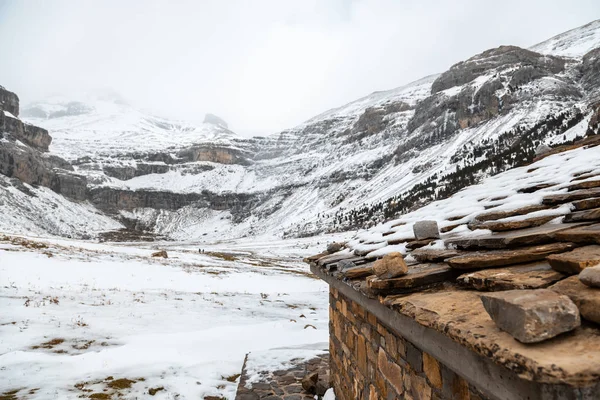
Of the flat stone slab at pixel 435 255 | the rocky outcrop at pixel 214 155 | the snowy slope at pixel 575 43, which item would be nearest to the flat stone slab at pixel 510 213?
the flat stone slab at pixel 435 255

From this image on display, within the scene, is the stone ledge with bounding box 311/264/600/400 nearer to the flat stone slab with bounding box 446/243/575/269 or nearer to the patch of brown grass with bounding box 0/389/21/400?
the flat stone slab with bounding box 446/243/575/269

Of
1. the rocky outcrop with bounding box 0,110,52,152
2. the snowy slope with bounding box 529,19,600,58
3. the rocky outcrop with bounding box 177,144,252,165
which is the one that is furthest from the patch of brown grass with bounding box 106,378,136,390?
the rocky outcrop with bounding box 177,144,252,165

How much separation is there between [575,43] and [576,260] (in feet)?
591

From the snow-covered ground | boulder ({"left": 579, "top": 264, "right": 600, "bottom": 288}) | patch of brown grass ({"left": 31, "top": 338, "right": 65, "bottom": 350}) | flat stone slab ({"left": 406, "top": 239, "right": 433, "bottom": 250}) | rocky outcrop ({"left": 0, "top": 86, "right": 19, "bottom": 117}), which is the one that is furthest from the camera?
rocky outcrop ({"left": 0, "top": 86, "right": 19, "bottom": 117})

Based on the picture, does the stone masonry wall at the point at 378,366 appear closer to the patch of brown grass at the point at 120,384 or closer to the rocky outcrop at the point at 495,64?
the patch of brown grass at the point at 120,384

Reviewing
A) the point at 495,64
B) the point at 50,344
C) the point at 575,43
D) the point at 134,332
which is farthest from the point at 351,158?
the point at 50,344

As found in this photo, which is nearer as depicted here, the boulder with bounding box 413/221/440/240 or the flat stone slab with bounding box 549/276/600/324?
the flat stone slab with bounding box 549/276/600/324

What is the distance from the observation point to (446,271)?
Answer: 7.30 feet

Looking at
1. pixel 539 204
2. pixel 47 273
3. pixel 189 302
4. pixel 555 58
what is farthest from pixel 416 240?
pixel 555 58

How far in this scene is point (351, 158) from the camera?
119 m

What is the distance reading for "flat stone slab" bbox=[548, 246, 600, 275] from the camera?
59.1 inches

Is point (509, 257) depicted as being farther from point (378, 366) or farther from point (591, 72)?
point (591, 72)

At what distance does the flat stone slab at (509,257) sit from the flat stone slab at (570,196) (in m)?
1.17

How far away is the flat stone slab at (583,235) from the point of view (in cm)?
182
